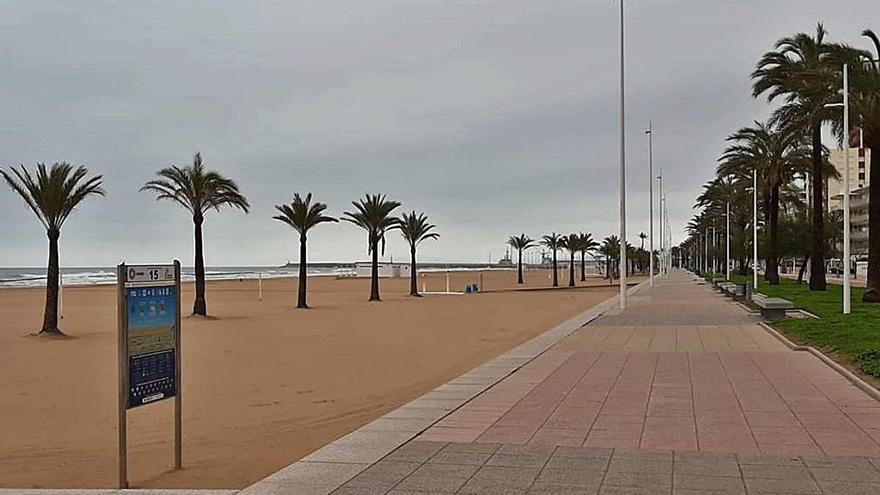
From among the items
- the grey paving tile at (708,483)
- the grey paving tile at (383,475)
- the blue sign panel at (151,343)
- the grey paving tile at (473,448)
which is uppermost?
the blue sign panel at (151,343)

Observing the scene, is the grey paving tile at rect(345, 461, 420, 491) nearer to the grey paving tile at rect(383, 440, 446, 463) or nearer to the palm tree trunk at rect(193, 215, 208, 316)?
the grey paving tile at rect(383, 440, 446, 463)

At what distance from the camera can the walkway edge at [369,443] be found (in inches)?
246

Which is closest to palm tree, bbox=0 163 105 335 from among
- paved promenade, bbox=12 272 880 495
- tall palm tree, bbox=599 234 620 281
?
paved promenade, bbox=12 272 880 495

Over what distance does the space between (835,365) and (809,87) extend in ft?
68.2

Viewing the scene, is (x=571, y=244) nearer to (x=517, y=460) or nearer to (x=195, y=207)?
(x=195, y=207)

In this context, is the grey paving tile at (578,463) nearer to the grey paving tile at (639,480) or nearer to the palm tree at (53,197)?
the grey paving tile at (639,480)

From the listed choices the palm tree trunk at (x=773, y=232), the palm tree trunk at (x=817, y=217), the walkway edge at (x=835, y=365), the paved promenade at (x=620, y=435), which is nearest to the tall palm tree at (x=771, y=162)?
the palm tree trunk at (x=773, y=232)

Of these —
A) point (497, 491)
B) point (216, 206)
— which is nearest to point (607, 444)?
point (497, 491)

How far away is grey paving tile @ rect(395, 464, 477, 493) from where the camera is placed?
6117 mm

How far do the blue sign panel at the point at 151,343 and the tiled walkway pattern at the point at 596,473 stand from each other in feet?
6.31

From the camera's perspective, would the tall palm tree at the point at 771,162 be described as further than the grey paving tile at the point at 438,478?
Yes

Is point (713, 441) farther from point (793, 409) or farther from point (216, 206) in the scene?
point (216, 206)

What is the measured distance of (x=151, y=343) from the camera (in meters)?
7.05

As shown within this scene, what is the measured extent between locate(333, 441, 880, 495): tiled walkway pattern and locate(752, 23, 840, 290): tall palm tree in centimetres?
2579
